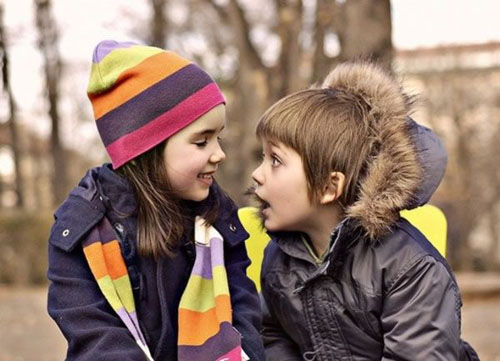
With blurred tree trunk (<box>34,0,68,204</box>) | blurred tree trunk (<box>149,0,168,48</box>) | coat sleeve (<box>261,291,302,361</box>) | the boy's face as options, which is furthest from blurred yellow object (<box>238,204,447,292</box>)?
blurred tree trunk (<box>34,0,68,204</box>)

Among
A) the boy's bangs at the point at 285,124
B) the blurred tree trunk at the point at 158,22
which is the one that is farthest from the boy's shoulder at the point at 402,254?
the blurred tree trunk at the point at 158,22

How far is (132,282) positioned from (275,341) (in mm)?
530

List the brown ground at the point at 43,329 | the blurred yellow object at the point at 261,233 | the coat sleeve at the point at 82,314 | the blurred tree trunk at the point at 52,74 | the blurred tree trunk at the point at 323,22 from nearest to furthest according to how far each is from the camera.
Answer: the coat sleeve at the point at 82,314
the blurred yellow object at the point at 261,233
the blurred tree trunk at the point at 323,22
the brown ground at the point at 43,329
the blurred tree trunk at the point at 52,74

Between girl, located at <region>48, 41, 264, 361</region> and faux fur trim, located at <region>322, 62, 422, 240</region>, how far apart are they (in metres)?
0.36

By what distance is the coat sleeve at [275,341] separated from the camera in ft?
6.61

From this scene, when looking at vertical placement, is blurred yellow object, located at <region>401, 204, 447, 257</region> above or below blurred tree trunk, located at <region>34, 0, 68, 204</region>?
above

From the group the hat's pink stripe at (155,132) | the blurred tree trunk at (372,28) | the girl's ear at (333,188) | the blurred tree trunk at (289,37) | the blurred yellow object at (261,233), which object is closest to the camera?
the hat's pink stripe at (155,132)

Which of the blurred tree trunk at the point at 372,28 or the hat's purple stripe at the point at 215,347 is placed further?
the blurred tree trunk at the point at 372,28

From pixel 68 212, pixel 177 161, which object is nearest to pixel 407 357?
pixel 177 161

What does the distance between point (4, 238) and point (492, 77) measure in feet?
29.8

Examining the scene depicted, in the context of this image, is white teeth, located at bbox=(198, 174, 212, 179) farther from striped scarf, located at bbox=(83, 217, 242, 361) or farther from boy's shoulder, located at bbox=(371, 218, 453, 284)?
boy's shoulder, located at bbox=(371, 218, 453, 284)

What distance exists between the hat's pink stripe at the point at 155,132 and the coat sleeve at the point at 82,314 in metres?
0.25

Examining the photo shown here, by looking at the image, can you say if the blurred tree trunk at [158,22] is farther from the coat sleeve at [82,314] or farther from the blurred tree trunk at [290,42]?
the coat sleeve at [82,314]

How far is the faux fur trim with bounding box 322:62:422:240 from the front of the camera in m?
1.77
